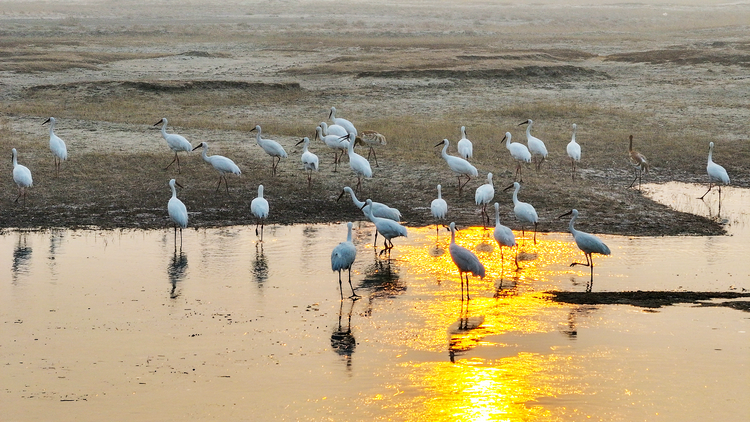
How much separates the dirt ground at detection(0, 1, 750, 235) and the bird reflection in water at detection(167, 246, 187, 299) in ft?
7.16

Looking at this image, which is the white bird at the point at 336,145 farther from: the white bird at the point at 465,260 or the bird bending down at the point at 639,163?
the white bird at the point at 465,260

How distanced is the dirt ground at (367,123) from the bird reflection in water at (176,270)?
7.16ft

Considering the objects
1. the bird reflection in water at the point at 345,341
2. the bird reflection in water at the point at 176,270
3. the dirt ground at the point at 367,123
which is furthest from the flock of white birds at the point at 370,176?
the bird reflection in water at the point at 345,341

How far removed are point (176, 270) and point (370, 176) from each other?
607 centimetres

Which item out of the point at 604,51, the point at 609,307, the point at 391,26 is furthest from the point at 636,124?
the point at 391,26

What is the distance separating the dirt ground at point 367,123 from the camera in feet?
57.6

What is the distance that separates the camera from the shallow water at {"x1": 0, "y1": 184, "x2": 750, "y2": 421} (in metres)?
8.80

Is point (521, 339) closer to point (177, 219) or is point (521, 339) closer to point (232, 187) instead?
point (177, 219)

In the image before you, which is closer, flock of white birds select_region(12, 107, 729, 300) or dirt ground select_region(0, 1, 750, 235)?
flock of white birds select_region(12, 107, 729, 300)

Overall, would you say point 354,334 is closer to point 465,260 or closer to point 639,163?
point 465,260

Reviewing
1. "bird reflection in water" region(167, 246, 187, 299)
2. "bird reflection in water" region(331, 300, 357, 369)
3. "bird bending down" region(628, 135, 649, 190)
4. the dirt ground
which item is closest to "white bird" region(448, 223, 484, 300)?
"bird reflection in water" region(331, 300, 357, 369)

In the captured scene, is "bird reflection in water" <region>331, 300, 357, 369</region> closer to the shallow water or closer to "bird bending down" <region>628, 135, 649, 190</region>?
the shallow water

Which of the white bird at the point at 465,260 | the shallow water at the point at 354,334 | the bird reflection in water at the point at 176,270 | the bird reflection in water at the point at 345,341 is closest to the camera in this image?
the shallow water at the point at 354,334

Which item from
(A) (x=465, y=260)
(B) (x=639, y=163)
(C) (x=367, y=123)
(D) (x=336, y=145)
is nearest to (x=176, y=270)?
(A) (x=465, y=260)
